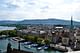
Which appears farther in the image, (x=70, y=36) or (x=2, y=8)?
(x=70, y=36)

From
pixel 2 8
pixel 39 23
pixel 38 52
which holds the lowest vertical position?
pixel 38 52

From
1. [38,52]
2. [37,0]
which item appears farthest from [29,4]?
[38,52]

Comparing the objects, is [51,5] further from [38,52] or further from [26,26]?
[38,52]

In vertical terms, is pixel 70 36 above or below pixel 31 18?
below

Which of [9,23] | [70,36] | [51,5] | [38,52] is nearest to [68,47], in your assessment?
[70,36]

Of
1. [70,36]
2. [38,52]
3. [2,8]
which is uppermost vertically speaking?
[2,8]

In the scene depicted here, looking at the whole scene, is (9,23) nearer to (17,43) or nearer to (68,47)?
(17,43)
